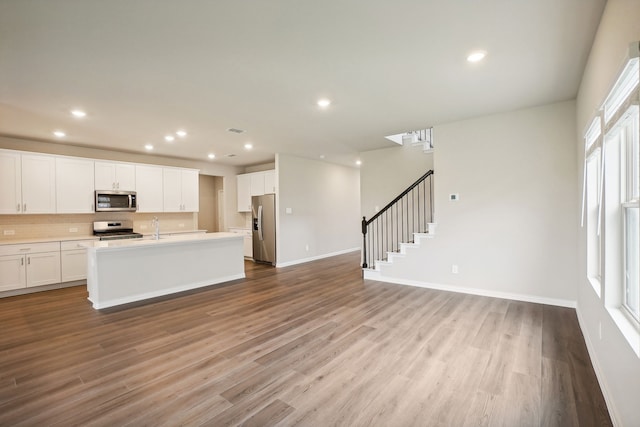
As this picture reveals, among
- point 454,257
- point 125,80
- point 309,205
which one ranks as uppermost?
point 125,80

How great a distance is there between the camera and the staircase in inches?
220

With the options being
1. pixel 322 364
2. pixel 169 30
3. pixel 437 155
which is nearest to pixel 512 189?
pixel 437 155

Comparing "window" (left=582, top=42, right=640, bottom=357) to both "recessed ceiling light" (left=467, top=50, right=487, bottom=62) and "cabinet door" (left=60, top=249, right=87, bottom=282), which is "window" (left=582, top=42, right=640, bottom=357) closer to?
"recessed ceiling light" (left=467, top=50, right=487, bottom=62)

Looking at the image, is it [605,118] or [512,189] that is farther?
[512,189]

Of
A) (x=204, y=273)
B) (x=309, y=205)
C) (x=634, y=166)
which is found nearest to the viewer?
(x=634, y=166)

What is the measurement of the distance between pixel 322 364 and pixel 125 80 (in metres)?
3.40

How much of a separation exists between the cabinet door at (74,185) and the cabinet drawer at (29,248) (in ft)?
2.26

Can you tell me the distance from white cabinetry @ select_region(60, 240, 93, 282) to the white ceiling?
208 cm

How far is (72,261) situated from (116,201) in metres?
1.37

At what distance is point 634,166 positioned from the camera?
1.83m

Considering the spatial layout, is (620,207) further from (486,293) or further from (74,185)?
(74,185)

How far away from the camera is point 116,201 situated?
19.9 ft

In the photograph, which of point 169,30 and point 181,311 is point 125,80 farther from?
point 181,311

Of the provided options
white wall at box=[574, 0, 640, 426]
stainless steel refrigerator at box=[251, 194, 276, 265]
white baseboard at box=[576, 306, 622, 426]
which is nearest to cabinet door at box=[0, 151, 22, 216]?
stainless steel refrigerator at box=[251, 194, 276, 265]
